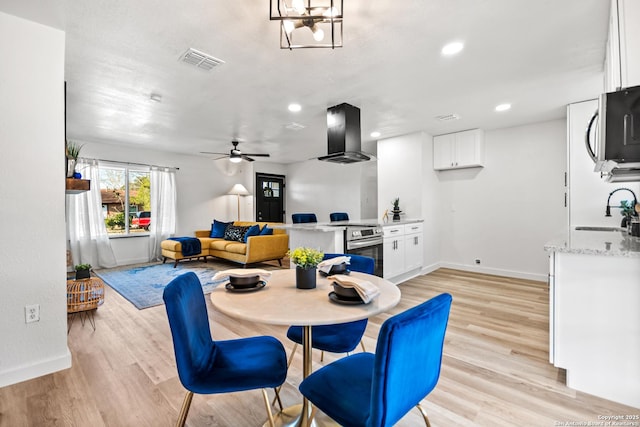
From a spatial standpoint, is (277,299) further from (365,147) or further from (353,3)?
(365,147)

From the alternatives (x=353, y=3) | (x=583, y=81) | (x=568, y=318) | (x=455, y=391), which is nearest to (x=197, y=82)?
(x=353, y=3)

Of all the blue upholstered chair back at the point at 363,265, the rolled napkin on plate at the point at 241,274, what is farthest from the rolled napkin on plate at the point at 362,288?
the blue upholstered chair back at the point at 363,265

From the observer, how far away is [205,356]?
1393 mm

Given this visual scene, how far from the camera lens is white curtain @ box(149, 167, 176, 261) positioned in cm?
648

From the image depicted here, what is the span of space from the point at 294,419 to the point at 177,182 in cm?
649

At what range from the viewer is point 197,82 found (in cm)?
312

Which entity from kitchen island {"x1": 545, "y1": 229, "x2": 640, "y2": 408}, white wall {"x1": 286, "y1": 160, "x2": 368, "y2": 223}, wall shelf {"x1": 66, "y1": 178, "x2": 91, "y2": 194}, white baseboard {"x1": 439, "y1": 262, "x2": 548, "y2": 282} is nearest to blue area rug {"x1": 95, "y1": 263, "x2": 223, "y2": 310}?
wall shelf {"x1": 66, "y1": 178, "x2": 91, "y2": 194}

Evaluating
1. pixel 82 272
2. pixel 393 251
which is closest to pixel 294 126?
pixel 393 251

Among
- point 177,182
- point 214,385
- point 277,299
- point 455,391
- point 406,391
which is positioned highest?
point 177,182

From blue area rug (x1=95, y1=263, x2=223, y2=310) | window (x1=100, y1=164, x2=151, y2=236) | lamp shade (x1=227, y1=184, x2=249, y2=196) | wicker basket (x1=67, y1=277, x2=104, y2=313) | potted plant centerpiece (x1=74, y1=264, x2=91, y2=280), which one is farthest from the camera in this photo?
lamp shade (x1=227, y1=184, x2=249, y2=196)

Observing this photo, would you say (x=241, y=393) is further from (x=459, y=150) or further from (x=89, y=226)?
(x=89, y=226)

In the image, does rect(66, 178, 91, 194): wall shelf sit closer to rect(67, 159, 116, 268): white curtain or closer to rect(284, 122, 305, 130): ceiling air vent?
rect(284, 122, 305, 130): ceiling air vent

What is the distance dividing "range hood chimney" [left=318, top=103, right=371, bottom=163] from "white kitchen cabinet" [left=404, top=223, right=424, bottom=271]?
1491mm

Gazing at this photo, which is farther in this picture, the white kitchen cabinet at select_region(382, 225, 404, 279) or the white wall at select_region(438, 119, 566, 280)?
the white wall at select_region(438, 119, 566, 280)
